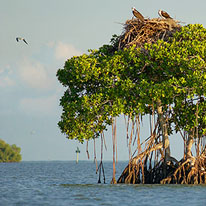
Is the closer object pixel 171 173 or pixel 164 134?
pixel 171 173

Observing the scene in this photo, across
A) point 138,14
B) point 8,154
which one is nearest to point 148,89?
point 138,14

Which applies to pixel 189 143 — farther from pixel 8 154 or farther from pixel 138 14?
pixel 8 154

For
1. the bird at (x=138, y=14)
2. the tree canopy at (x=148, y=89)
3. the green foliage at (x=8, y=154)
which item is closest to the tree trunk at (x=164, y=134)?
the tree canopy at (x=148, y=89)

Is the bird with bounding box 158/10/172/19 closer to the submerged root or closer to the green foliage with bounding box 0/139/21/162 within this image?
the submerged root

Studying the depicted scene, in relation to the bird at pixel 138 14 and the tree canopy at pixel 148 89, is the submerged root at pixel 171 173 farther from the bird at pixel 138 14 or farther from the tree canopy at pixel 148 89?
the bird at pixel 138 14

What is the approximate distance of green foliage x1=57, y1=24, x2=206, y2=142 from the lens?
20953 mm

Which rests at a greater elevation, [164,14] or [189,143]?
[164,14]

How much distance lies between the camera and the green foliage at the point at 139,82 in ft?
68.7

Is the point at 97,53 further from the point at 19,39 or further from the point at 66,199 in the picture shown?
the point at 66,199

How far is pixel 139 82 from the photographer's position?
22.0 m

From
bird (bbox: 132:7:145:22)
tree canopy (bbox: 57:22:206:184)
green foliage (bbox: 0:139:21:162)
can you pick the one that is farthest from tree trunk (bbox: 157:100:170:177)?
green foliage (bbox: 0:139:21:162)

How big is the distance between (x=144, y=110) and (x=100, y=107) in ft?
8.50

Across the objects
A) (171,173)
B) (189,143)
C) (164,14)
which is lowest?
(171,173)

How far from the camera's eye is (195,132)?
23.0 meters
